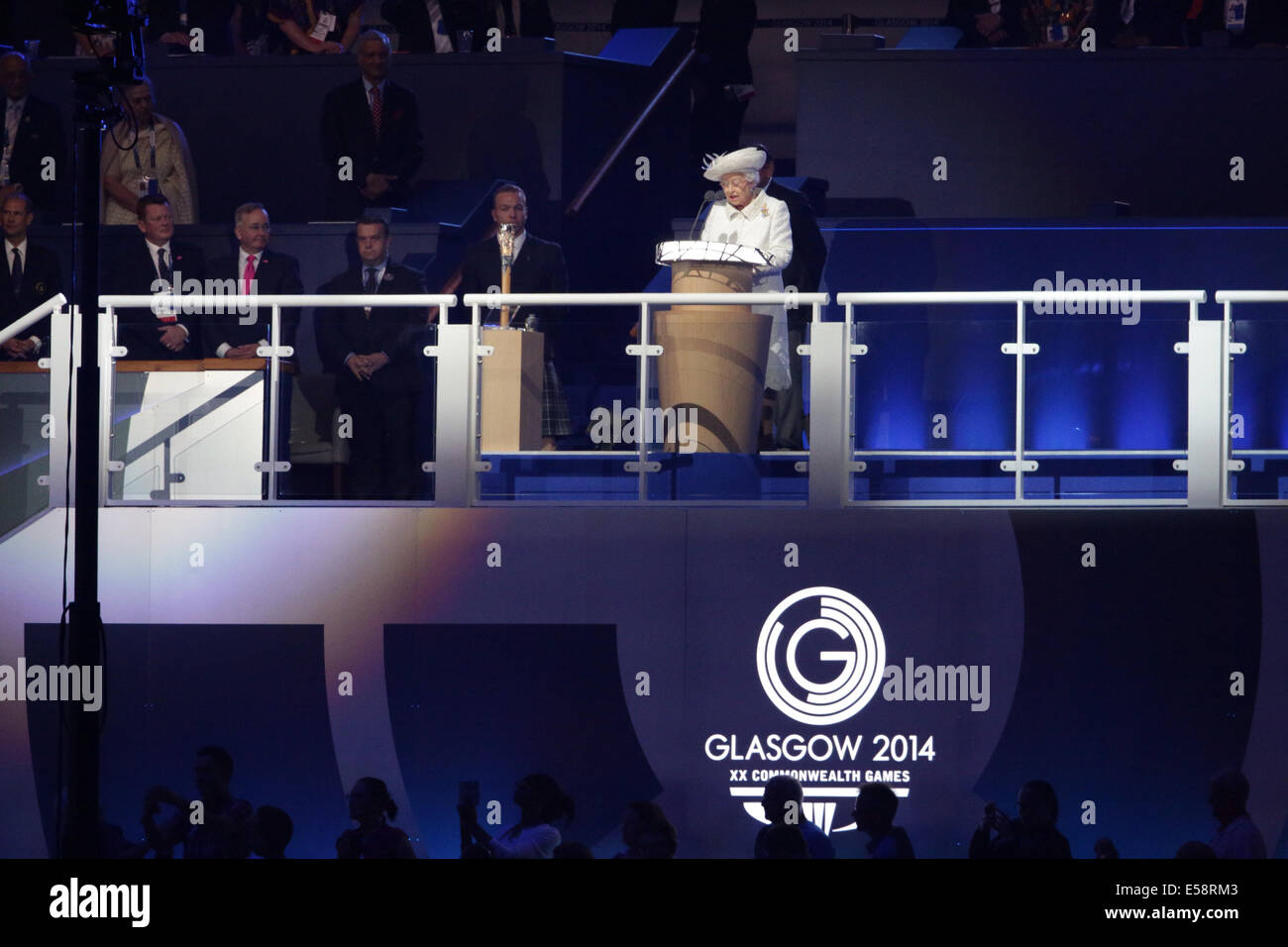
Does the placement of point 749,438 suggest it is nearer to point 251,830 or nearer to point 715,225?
point 715,225

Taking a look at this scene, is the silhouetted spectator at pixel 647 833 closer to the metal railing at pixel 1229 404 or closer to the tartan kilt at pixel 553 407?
the tartan kilt at pixel 553 407

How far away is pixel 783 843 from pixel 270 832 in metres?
2.09

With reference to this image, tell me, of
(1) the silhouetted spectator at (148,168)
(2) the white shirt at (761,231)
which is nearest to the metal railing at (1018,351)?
(2) the white shirt at (761,231)

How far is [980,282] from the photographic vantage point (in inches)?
447

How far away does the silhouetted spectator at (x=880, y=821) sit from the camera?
297 inches

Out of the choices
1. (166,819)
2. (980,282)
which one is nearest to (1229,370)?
(980,282)

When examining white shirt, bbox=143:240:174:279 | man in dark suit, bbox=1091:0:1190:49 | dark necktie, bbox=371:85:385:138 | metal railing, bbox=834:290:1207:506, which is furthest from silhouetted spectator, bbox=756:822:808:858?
man in dark suit, bbox=1091:0:1190:49

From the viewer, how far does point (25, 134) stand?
11.2m

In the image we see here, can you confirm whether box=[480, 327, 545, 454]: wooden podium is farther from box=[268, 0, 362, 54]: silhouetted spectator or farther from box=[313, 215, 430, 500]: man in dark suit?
box=[268, 0, 362, 54]: silhouetted spectator

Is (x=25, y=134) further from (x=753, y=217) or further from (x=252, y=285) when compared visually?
(x=753, y=217)

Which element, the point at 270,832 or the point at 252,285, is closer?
the point at 270,832

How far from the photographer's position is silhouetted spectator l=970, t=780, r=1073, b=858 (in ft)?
24.5

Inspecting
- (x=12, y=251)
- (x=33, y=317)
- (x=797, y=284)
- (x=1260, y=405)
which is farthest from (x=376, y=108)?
(x=1260, y=405)

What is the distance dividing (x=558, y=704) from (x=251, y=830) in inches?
53.0
